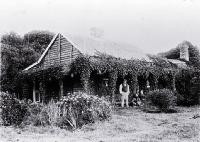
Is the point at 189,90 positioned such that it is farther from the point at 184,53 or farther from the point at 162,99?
the point at 184,53

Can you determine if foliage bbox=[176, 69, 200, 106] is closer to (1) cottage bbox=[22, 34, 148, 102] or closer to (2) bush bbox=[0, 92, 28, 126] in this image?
(1) cottage bbox=[22, 34, 148, 102]

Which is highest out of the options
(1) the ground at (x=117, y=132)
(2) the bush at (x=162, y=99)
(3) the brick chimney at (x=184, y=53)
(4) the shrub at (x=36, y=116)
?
(3) the brick chimney at (x=184, y=53)

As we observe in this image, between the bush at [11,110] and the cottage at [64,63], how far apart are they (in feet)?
27.4

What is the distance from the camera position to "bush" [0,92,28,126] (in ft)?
43.2

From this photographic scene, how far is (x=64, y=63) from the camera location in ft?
75.6

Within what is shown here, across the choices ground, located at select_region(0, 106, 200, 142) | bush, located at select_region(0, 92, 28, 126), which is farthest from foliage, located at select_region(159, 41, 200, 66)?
bush, located at select_region(0, 92, 28, 126)

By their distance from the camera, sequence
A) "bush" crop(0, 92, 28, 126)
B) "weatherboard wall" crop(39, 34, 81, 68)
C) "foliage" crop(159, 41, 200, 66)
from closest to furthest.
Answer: "bush" crop(0, 92, 28, 126) < "weatherboard wall" crop(39, 34, 81, 68) < "foliage" crop(159, 41, 200, 66)

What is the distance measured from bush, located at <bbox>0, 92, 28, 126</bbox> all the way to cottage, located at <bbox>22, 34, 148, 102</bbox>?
27.4 feet

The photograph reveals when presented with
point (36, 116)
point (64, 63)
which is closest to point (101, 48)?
point (64, 63)

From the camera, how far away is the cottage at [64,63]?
76.7 feet

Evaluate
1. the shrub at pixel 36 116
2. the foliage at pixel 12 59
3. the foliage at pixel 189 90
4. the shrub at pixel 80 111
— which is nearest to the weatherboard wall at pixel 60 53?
the foliage at pixel 12 59

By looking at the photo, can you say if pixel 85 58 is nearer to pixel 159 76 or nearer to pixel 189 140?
pixel 159 76

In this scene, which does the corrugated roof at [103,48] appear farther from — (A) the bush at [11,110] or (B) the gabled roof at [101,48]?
(A) the bush at [11,110]

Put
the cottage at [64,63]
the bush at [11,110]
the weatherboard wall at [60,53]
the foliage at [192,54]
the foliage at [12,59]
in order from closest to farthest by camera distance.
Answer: the bush at [11,110] < the cottage at [64,63] < the weatherboard wall at [60,53] < the foliage at [12,59] < the foliage at [192,54]
